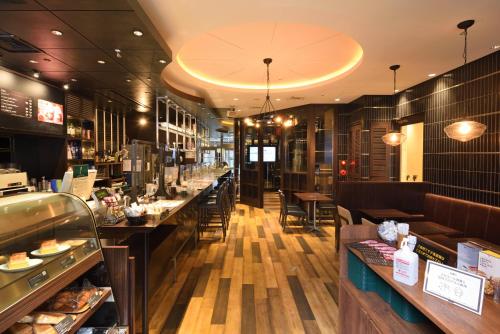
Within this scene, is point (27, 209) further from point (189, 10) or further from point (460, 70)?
point (460, 70)

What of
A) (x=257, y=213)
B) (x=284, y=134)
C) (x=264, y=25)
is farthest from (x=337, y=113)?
(x=264, y=25)

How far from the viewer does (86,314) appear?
170cm

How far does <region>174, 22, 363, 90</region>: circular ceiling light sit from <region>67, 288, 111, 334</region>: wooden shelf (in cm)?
330

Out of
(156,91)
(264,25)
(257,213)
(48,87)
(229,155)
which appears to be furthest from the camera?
(229,155)

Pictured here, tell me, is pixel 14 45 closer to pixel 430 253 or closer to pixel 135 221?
pixel 135 221

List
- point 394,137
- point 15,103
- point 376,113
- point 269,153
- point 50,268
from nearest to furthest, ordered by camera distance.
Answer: point 50,268
point 15,103
point 394,137
point 376,113
point 269,153

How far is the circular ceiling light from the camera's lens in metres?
3.98

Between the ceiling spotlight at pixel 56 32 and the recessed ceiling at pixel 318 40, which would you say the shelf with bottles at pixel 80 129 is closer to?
the recessed ceiling at pixel 318 40

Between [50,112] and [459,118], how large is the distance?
6.65m

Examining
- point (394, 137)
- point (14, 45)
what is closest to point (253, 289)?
point (394, 137)

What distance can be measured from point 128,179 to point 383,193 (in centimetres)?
454

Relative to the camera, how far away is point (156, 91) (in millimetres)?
5422

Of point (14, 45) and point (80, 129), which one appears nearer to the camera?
point (14, 45)

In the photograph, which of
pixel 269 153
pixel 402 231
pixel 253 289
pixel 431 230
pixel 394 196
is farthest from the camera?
pixel 269 153
